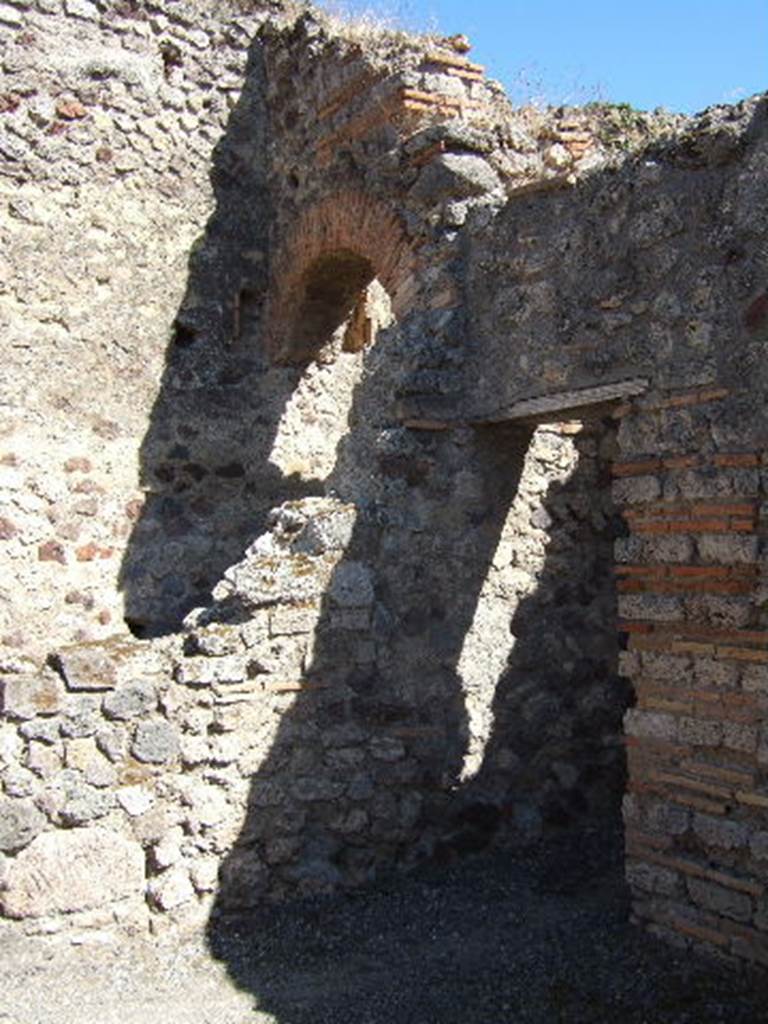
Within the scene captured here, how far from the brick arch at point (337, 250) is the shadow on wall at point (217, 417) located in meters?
0.21

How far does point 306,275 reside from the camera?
7.02 meters

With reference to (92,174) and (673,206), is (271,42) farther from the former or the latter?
(673,206)

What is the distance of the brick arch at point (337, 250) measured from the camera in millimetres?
5750

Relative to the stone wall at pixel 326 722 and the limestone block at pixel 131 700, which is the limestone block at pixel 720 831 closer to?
the stone wall at pixel 326 722

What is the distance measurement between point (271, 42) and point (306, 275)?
1645 millimetres

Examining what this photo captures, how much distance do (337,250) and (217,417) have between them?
4.45 feet

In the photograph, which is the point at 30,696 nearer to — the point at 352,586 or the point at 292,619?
the point at 292,619

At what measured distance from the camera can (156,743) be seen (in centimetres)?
427

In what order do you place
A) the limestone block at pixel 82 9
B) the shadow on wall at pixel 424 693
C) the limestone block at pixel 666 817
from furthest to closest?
the limestone block at pixel 82 9 < the shadow on wall at pixel 424 693 < the limestone block at pixel 666 817

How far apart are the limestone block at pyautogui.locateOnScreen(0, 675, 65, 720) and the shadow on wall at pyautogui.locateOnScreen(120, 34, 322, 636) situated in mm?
2470

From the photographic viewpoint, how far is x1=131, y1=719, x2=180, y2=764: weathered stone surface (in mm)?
4242

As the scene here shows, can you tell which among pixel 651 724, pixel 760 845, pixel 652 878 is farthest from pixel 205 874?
pixel 760 845

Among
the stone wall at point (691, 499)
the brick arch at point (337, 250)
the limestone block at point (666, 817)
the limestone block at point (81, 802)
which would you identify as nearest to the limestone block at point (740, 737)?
the stone wall at point (691, 499)

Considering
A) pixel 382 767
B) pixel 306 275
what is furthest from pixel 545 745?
pixel 306 275
